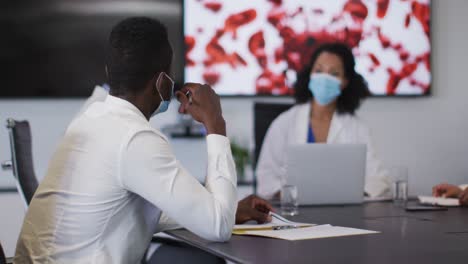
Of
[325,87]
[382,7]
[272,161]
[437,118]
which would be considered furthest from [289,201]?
Result: [437,118]

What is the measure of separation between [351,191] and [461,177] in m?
2.73

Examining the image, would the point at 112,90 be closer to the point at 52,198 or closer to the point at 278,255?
the point at 52,198

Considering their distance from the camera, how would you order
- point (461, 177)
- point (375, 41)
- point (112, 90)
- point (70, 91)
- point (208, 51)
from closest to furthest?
point (112, 90) < point (70, 91) < point (208, 51) < point (375, 41) < point (461, 177)

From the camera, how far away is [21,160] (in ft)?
7.20

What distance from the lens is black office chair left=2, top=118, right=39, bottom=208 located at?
7.09 feet

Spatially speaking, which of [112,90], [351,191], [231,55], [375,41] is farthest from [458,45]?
[112,90]

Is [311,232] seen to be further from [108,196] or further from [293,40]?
[293,40]

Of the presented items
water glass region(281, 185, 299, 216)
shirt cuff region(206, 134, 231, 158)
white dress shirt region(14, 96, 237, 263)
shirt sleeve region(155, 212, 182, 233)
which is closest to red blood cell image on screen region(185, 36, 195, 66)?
water glass region(281, 185, 299, 216)

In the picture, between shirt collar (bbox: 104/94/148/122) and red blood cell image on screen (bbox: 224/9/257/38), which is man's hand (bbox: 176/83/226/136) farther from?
red blood cell image on screen (bbox: 224/9/257/38)

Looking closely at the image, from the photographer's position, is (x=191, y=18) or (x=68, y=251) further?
(x=191, y=18)

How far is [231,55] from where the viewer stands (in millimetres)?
4434

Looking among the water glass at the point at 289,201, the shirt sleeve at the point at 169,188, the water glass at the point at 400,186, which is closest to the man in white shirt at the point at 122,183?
the shirt sleeve at the point at 169,188

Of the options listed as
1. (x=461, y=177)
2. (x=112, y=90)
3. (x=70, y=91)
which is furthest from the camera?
(x=461, y=177)

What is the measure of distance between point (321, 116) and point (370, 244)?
1953 millimetres
